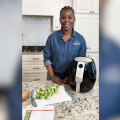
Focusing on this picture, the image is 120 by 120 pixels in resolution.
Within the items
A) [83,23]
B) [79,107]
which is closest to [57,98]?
[79,107]

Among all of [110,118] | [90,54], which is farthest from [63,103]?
[90,54]

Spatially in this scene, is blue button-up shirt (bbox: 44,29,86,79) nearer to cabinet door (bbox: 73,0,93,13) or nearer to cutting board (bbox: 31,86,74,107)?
cutting board (bbox: 31,86,74,107)

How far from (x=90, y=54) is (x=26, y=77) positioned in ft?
4.43

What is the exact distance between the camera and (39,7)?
2.35 m

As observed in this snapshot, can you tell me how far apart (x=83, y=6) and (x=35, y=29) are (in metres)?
1.11

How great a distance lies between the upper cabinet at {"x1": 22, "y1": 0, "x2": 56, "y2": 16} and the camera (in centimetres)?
233

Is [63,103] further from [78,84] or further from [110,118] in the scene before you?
[110,118]

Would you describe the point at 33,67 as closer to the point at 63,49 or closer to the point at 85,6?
the point at 63,49

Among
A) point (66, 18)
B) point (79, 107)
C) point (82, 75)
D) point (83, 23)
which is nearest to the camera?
point (79, 107)

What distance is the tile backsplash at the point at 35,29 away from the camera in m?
2.79

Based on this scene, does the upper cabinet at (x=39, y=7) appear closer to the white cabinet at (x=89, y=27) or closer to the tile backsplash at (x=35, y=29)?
the tile backsplash at (x=35, y=29)

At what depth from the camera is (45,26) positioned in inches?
113

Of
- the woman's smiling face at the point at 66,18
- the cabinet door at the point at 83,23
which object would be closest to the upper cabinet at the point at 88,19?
the cabinet door at the point at 83,23

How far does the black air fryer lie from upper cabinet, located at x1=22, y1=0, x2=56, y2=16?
1789 mm
